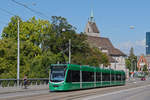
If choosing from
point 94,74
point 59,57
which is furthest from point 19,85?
point 59,57

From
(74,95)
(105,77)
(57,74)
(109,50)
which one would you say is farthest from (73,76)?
(109,50)

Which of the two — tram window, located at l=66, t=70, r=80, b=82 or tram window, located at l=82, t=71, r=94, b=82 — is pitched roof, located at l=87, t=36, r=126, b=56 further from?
tram window, located at l=66, t=70, r=80, b=82

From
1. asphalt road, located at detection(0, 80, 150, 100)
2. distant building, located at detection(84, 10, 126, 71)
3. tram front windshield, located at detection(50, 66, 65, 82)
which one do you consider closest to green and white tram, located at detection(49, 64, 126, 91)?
tram front windshield, located at detection(50, 66, 65, 82)

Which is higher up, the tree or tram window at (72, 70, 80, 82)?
the tree

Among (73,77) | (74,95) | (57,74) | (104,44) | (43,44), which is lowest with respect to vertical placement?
(74,95)

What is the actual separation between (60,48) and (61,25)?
4.62 metres

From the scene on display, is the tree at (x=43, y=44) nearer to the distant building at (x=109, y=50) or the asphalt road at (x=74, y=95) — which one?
the asphalt road at (x=74, y=95)

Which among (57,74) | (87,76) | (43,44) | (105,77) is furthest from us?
(43,44)

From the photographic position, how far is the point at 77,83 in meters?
28.9

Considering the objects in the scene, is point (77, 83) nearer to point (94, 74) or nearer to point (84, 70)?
point (84, 70)

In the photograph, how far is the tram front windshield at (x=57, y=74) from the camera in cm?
2670

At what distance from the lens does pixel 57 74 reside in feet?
88.7

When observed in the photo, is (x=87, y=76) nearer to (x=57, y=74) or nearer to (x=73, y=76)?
(x=73, y=76)

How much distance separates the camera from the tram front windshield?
87.6ft
